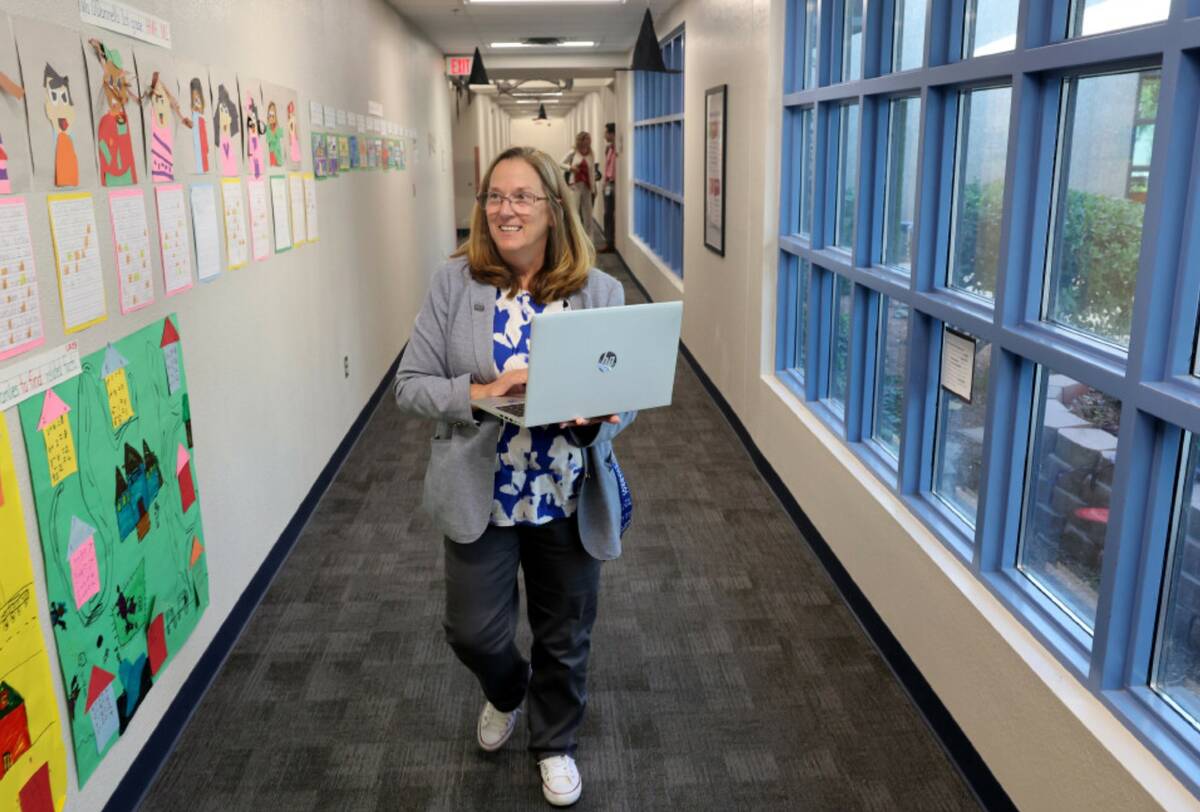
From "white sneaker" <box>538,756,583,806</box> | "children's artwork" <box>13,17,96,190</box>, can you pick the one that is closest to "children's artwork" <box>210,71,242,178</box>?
"children's artwork" <box>13,17,96,190</box>

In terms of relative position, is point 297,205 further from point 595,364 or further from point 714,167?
point 595,364

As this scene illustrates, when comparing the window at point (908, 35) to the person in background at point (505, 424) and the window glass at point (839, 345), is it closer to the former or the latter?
the window glass at point (839, 345)

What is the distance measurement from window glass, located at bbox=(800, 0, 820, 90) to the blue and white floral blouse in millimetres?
2295

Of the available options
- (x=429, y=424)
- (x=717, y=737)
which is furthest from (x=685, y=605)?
(x=429, y=424)

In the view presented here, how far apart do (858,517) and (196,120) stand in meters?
2.13

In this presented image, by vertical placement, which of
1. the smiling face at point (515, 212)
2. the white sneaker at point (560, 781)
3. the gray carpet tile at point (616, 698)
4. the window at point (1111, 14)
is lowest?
the gray carpet tile at point (616, 698)

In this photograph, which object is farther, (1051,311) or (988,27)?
(988,27)

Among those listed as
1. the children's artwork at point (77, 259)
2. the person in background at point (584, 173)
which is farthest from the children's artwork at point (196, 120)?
the person in background at point (584, 173)

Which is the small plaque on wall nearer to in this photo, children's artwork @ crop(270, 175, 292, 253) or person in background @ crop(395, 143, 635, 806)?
person in background @ crop(395, 143, 635, 806)

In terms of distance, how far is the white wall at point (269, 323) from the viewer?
84.0 inches

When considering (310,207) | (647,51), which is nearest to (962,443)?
(310,207)

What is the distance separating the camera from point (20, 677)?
1.68 metres

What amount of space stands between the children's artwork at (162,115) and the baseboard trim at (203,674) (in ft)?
3.97

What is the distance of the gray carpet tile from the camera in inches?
87.4
